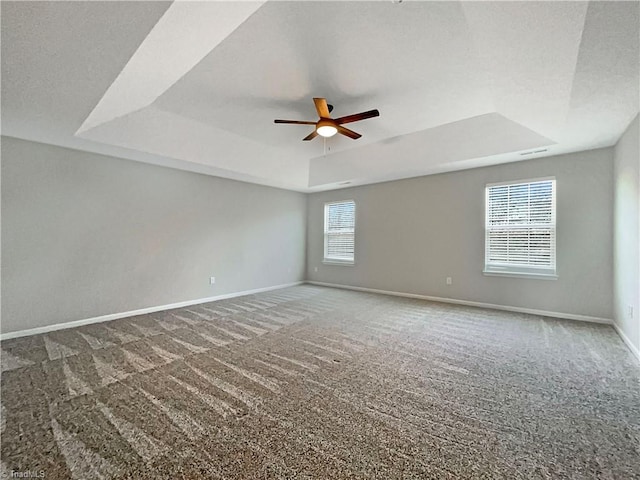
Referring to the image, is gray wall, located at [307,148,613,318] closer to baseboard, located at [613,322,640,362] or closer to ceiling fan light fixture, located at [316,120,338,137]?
baseboard, located at [613,322,640,362]

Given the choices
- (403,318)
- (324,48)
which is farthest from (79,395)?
(403,318)

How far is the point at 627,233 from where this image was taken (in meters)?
3.30

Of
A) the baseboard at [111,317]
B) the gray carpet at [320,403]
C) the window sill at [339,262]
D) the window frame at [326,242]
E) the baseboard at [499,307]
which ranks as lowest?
the gray carpet at [320,403]

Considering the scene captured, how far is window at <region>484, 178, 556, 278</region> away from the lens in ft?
14.6

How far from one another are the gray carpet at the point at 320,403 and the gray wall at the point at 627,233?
1.17 feet

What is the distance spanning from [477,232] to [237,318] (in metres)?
4.42

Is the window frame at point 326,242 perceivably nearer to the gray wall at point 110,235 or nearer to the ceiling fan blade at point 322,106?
the gray wall at point 110,235

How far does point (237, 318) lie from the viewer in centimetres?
427

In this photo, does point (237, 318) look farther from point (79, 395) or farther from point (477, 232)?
point (477, 232)

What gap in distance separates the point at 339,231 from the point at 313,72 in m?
4.67

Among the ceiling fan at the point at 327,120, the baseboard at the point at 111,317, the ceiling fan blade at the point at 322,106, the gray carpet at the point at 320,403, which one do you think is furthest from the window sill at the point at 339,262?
the ceiling fan blade at the point at 322,106

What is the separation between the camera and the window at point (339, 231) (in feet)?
22.8

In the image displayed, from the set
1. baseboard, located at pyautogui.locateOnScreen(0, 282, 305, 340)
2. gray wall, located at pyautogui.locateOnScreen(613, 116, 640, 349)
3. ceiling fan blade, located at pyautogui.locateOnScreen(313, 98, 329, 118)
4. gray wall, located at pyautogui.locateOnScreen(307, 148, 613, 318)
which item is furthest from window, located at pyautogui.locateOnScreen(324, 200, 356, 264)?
gray wall, located at pyautogui.locateOnScreen(613, 116, 640, 349)

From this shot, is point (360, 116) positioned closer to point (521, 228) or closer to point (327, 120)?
point (327, 120)
